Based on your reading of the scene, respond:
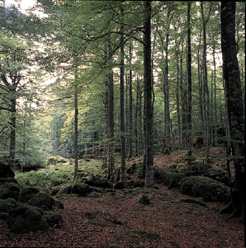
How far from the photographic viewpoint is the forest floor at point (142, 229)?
142 inches

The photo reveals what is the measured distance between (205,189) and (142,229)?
514 centimetres

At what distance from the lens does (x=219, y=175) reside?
9.88 metres

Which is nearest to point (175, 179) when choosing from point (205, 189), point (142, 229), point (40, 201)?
point (205, 189)

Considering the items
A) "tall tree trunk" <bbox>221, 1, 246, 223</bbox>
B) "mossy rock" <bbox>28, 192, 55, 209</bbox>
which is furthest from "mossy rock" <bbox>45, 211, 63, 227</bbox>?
"tall tree trunk" <bbox>221, 1, 246, 223</bbox>

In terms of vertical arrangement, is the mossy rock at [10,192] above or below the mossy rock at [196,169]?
above

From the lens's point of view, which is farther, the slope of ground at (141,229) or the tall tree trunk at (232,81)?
the tall tree trunk at (232,81)

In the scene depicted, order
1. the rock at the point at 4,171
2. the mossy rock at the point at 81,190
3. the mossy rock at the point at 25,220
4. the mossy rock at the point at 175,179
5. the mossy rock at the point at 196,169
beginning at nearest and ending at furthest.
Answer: the mossy rock at the point at 25,220
the rock at the point at 4,171
the mossy rock at the point at 81,190
the mossy rock at the point at 175,179
the mossy rock at the point at 196,169

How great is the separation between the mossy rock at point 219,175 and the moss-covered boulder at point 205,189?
908 millimetres

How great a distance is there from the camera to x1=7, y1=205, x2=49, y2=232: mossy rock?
11.8 feet

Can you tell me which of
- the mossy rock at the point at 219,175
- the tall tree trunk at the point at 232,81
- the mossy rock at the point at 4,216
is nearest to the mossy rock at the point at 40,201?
the mossy rock at the point at 4,216

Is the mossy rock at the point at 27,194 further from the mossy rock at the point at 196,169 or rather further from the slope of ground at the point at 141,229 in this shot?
the mossy rock at the point at 196,169

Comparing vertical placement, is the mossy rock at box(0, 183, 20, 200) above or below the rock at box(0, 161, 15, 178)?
below

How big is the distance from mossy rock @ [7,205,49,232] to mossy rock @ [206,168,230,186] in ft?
30.4

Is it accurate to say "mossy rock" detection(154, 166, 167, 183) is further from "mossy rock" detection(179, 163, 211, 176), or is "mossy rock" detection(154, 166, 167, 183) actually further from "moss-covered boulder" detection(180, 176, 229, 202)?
"moss-covered boulder" detection(180, 176, 229, 202)
